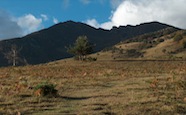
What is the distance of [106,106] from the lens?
18.2 meters

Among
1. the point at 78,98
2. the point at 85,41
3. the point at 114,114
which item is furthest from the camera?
the point at 85,41

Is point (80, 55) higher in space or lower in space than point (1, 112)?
higher

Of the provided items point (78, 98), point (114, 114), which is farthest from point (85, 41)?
point (114, 114)

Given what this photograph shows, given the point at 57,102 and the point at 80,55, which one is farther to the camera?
the point at 80,55

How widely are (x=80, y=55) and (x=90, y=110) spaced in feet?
216

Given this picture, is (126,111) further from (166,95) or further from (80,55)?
(80,55)

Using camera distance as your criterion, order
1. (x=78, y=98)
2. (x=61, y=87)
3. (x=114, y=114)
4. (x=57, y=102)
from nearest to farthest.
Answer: (x=114, y=114) → (x=57, y=102) → (x=78, y=98) → (x=61, y=87)

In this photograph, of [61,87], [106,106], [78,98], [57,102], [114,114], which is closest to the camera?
[114,114]

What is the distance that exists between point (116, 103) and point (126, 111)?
6.20ft

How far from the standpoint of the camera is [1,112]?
16.7m

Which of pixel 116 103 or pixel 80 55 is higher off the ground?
pixel 80 55

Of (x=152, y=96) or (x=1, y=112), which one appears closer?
(x=1, y=112)

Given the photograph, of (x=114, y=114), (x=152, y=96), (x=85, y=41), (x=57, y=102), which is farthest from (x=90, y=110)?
(x=85, y=41)

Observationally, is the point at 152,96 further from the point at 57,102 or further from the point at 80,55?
the point at 80,55
